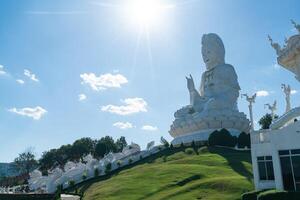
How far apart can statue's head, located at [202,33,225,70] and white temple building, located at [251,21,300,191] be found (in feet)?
119

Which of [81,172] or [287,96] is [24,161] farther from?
[287,96]

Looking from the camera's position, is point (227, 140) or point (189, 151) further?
point (227, 140)

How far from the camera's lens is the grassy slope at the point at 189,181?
1041 inches

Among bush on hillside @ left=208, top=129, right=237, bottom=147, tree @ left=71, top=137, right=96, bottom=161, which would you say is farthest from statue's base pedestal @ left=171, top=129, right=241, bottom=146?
tree @ left=71, top=137, right=96, bottom=161

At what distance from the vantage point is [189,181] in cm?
3033

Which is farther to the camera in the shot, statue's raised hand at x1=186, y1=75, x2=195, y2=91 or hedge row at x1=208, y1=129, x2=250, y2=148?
statue's raised hand at x1=186, y1=75, x2=195, y2=91

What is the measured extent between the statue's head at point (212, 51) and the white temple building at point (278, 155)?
36.1 m

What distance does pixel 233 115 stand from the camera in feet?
181

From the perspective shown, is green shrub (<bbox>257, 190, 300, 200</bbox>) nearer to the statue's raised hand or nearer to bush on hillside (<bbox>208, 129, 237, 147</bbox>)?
bush on hillside (<bbox>208, 129, 237, 147</bbox>)

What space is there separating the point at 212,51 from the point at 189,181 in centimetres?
3437

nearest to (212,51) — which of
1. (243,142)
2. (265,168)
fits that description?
(243,142)

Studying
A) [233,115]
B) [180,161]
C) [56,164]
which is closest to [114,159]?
[180,161]

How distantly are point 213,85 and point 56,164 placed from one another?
140 ft

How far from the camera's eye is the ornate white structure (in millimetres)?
54750
